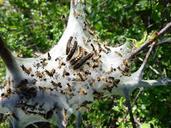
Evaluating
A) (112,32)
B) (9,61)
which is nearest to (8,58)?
(9,61)

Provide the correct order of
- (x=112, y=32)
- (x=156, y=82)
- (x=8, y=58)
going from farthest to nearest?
(x=112, y=32) → (x=156, y=82) → (x=8, y=58)

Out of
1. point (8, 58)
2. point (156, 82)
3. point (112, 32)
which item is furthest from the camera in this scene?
point (112, 32)

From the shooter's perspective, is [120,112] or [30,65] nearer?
[30,65]

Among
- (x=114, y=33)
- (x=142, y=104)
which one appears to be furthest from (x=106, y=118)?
(x=114, y=33)

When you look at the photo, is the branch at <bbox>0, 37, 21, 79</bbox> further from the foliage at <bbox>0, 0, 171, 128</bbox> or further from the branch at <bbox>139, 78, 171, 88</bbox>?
the foliage at <bbox>0, 0, 171, 128</bbox>

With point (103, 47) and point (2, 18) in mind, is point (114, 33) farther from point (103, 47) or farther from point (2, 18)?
point (2, 18)

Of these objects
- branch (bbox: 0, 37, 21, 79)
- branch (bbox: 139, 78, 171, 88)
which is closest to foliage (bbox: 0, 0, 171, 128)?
branch (bbox: 139, 78, 171, 88)

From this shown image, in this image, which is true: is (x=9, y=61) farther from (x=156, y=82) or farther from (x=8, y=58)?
(x=156, y=82)

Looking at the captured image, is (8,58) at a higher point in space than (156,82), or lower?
higher

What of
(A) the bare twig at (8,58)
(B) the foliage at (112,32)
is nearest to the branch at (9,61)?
(A) the bare twig at (8,58)
